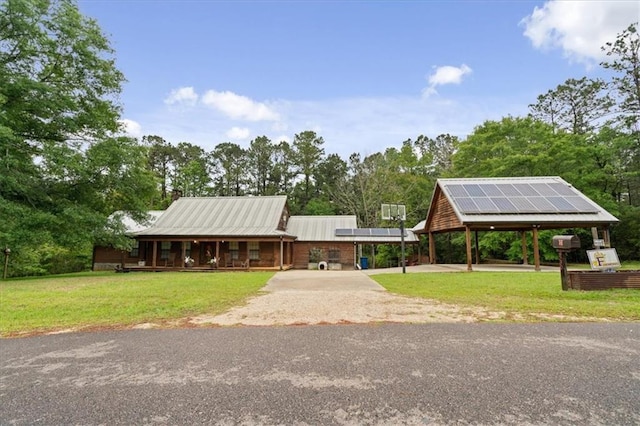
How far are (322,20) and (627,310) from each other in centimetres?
1533

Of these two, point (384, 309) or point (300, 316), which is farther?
point (384, 309)

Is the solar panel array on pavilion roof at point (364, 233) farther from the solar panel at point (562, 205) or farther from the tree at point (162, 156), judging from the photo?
the tree at point (162, 156)

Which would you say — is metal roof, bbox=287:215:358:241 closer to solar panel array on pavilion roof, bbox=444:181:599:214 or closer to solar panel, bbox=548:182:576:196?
solar panel array on pavilion roof, bbox=444:181:599:214

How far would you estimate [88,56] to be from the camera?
57.1 feet

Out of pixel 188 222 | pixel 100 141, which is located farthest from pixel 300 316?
pixel 188 222

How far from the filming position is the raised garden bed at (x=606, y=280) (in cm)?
805

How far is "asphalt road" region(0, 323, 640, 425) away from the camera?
7.54ft

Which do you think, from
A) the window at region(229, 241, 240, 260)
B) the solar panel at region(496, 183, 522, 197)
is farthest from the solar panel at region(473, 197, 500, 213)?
the window at region(229, 241, 240, 260)

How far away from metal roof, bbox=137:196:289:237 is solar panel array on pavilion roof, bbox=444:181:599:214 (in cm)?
1120

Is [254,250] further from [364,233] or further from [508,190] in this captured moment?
[508,190]

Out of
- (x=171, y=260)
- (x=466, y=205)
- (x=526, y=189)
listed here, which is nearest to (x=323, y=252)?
(x=171, y=260)

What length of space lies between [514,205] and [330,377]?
1618cm

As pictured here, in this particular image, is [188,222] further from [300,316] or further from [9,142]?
[300,316]

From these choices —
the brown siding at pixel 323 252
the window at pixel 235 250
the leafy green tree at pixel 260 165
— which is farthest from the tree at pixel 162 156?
the brown siding at pixel 323 252
